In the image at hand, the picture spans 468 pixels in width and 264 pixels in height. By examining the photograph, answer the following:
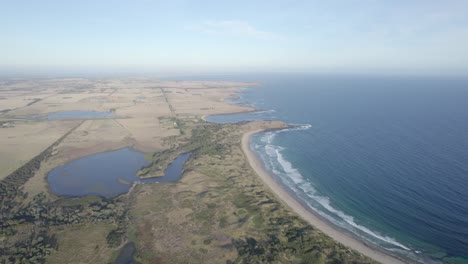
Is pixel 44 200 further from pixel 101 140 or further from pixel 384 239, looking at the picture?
pixel 384 239

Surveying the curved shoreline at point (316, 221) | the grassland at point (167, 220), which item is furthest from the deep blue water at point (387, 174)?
the grassland at point (167, 220)

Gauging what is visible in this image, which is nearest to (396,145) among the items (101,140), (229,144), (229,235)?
(229,144)

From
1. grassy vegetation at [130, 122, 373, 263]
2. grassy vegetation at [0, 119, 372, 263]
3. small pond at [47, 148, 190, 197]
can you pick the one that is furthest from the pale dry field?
grassy vegetation at [130, 122, 373, 263]

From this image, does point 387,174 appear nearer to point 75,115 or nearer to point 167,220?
point 167,220

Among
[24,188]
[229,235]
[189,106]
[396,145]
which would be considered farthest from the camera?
[189,106]

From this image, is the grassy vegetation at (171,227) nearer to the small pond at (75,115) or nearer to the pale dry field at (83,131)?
the pale dry field at (83,131)

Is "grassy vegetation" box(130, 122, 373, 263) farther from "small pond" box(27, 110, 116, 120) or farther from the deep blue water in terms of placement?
"small pond" box(27, 110, 116, 120)
